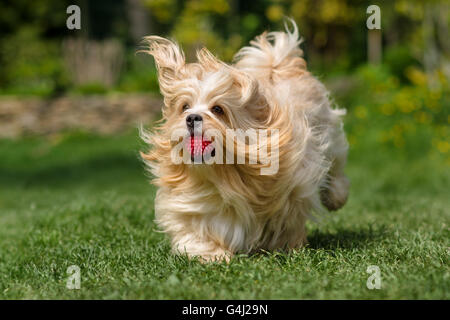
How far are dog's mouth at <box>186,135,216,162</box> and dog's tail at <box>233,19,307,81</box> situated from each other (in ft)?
4.10

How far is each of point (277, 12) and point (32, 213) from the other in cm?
790

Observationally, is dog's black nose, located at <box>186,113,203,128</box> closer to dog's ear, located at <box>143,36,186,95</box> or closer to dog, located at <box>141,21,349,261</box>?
dog, located at <box>141,21,349,261</box>

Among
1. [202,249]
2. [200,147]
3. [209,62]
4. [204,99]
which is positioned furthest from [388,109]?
[200,147]

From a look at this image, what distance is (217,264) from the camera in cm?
349

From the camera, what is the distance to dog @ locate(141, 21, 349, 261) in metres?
3.55

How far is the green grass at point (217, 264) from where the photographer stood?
2.97 metres

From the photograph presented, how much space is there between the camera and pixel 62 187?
9.54 meters

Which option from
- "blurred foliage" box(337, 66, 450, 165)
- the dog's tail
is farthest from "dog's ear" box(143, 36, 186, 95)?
"blurred foliage" box(337, 66, 450, 165)

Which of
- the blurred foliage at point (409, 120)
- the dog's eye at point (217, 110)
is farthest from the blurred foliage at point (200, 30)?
the dog's eye at point (217, 110)

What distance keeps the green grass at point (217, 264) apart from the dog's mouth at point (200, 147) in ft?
1.97
